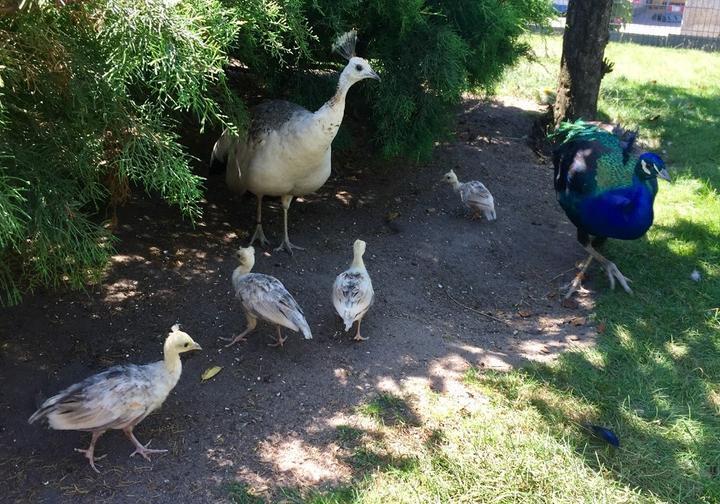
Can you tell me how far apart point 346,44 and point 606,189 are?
235 cm

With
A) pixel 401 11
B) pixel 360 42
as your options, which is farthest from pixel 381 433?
pixel 360 42

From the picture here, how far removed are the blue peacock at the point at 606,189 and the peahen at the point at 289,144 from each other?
5.94 feet

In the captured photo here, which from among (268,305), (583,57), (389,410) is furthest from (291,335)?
(583,57)

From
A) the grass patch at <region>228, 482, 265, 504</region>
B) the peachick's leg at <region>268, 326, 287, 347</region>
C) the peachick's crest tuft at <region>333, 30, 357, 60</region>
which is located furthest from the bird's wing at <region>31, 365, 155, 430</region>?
the peachick's crest tuft at <region>333, 30, 357, 60</region>

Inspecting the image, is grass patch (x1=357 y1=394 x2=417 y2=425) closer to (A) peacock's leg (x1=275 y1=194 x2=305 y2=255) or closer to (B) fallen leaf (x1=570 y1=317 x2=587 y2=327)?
(B) fallen leaf (x1=570 y1=317 x2=587 y2=327)

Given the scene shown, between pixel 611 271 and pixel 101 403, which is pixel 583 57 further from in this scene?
pixel 101 403

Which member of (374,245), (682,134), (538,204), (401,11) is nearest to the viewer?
(401,11)

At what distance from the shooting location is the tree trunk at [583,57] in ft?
23.4

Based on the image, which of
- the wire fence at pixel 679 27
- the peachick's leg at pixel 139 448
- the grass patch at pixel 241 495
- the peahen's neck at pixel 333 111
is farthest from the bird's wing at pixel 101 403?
the wire fence at pixel 679 27

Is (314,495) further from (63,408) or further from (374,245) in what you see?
(374,245)

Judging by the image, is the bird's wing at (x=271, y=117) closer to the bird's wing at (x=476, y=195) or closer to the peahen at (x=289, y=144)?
the peahen at (x=289, y=144)

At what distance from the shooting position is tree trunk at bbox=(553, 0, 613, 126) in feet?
23.4

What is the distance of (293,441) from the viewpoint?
3562mm

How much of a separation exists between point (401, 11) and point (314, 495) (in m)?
3.78
